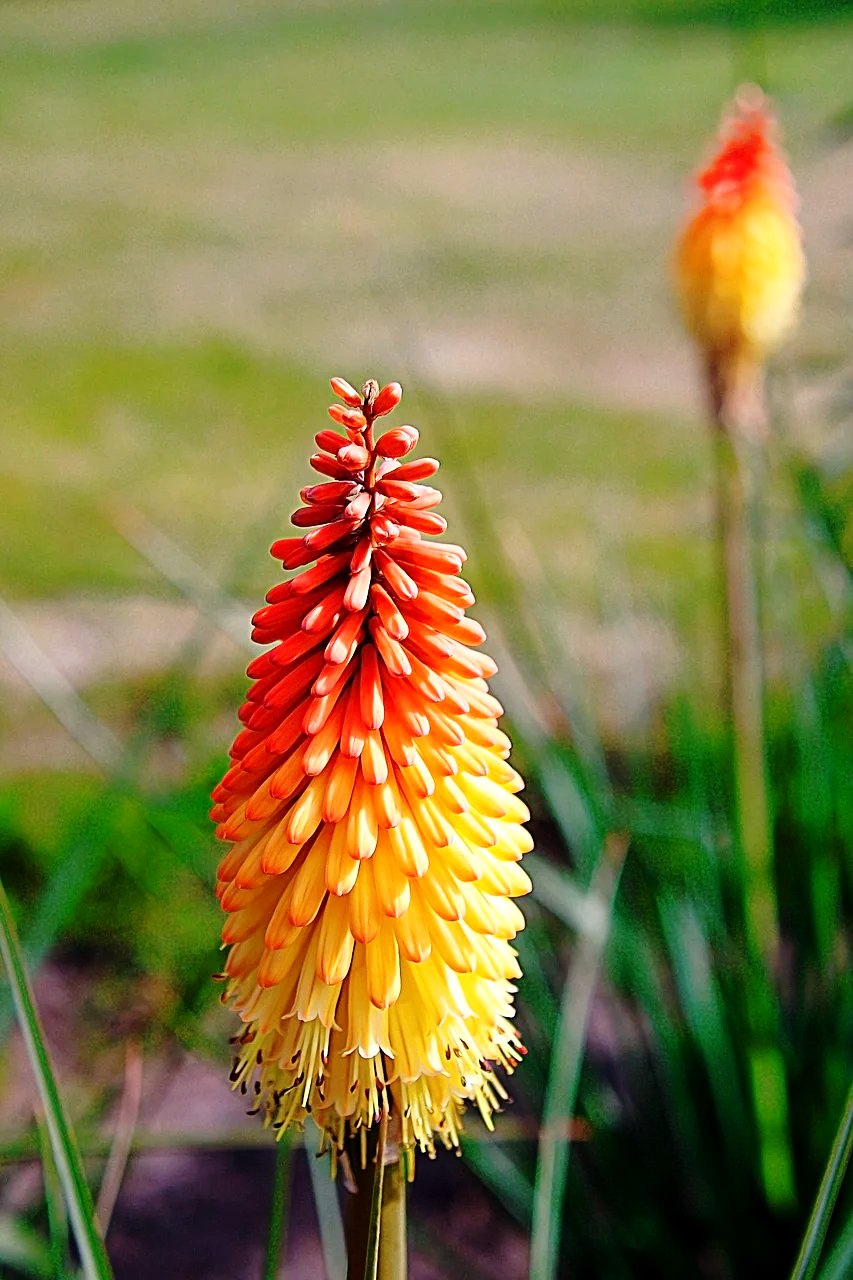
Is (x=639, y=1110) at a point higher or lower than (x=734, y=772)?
lower

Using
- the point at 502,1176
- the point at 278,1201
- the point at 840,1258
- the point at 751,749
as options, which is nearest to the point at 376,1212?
the point at 278,1201

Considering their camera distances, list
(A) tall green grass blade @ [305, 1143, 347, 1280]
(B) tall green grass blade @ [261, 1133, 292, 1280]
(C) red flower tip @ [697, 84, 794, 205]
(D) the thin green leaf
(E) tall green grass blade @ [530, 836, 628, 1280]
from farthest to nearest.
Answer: (C) red flower tip @ [697, 84, 794, 205] < (A) tall green grass blade @ [305, 1143, 347, 1280] < (E) tall green grass blade @ [530, 836, 628, 1280] < (B) tall green grass blade @ [261, 1133, 292, 1280] < (D) the thin green leaf

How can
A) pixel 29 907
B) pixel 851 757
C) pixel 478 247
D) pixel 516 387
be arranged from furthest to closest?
pixel 478 247
pixel 516 387
pixel 29 907
pixel 851 757

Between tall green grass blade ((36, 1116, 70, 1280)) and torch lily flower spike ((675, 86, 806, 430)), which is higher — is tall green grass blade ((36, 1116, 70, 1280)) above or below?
below

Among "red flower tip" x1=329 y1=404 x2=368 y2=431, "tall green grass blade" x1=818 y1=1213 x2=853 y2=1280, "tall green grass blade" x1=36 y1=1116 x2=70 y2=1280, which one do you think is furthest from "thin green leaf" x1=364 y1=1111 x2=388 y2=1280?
"red flower tip" x1=329 y1=404 x2=368 y2=431

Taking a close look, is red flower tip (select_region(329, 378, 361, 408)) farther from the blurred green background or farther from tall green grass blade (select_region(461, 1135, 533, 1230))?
tall green grass blade (select_region(461, 1135, 533, 1230))

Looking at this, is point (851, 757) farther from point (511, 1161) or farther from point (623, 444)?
point (623, 444)

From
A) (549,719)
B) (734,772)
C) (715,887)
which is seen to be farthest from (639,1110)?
(549,719)
